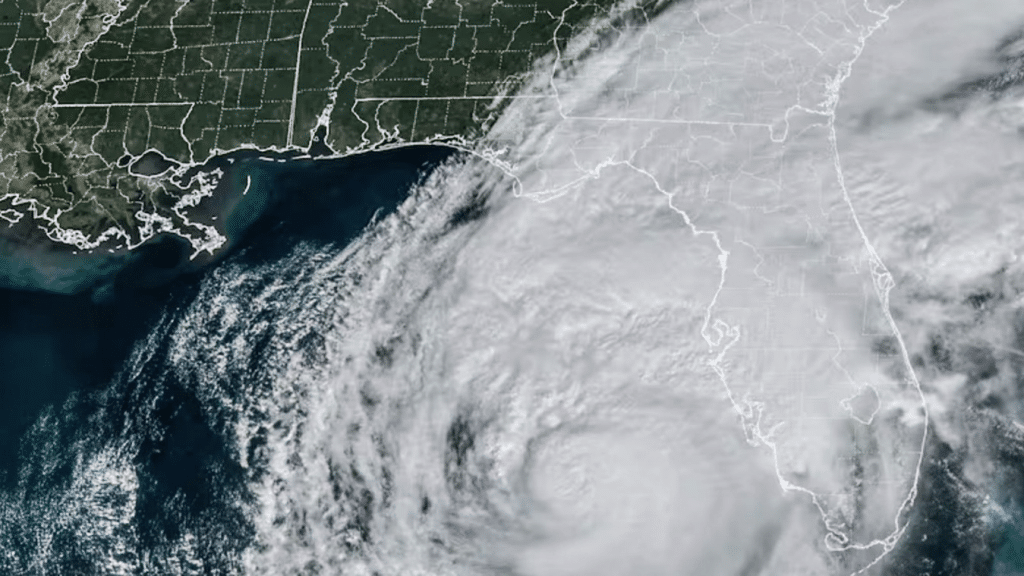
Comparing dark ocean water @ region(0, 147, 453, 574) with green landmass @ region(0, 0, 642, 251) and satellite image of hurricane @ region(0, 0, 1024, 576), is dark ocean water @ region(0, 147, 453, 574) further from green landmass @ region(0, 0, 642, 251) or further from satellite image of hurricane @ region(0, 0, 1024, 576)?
green landmass @ region(0, 0, 642, 251)

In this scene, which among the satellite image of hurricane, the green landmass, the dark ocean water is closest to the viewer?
the satellite image of hurricane

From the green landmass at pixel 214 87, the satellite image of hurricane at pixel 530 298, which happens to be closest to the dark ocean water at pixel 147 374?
the satellite image of hurricane at pixel 530 298

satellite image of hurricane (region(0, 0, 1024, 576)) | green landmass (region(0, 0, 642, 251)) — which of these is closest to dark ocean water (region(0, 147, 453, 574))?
satellite image of hurricane (region(0, 0, 1024, 576))

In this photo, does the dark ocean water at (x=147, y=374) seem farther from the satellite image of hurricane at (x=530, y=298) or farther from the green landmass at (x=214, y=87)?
the green landmass at (x=214, y=87)

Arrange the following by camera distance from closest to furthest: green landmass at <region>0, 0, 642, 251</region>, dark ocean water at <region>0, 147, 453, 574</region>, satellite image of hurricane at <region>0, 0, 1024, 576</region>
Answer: satellite image of hurricane at <region>0, 0, 1024, 576</region>, dark ocean water at <region>0, 147, 453, 574</region>, green landmass at <region>0, 0, 642, 251</region>

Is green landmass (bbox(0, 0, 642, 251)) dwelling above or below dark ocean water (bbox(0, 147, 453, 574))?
above

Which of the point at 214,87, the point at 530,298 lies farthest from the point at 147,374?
the point at 530,298
